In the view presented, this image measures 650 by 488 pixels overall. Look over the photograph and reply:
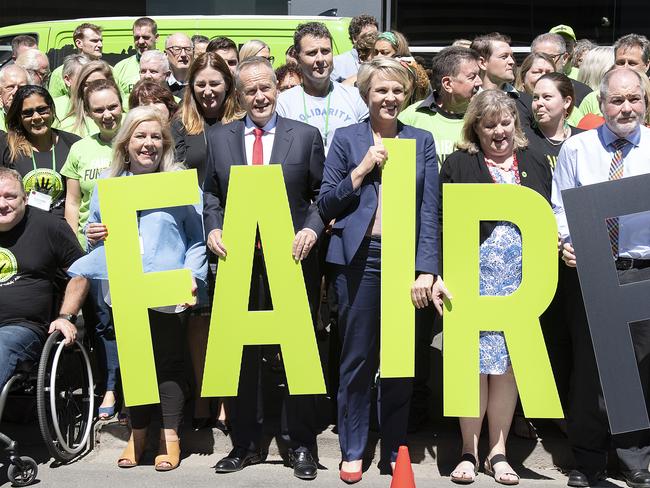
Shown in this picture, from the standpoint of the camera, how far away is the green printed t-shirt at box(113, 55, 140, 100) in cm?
912

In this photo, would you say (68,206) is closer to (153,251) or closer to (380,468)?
(153,251)

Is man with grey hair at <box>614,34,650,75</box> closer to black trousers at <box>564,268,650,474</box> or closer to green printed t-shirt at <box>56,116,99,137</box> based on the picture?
black trousers at <box>564,268,650,474</box>

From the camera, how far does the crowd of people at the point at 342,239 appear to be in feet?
18.0

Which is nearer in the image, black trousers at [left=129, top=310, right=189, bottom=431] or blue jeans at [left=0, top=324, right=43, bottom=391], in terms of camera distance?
blue jeans at [left=0, top=324, right=43, bottom=391]

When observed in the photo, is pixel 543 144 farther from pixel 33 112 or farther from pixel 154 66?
pixel 154 66

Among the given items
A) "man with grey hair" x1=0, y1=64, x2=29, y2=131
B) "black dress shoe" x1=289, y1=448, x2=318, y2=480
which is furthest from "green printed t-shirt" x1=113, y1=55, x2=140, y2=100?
"black dress shoe" x1=289, y1=448, x2=318, y2=480

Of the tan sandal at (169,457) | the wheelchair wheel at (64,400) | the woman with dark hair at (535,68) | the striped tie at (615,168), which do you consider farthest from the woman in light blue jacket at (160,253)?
the woman with dark hair at (535,68)

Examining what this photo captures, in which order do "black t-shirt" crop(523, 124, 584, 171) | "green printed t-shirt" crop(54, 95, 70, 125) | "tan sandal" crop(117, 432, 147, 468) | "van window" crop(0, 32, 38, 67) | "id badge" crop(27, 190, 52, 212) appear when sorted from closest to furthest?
"tan sandal" crop(117, 432, 147, 468) → "black t-shirt" crop(523, 124, 584, 171) → "id badge" crop(27, 190, 52, 212) → "green printed t-shirt" crop(54, 95, 70, 125) → "van window" crop(0, 32, 38, 67)

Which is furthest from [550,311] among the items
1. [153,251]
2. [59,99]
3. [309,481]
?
[59,99]

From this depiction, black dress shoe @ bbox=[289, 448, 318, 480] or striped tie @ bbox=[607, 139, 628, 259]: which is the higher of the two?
striped tie @ bbox=[607, 139, 628, 259]

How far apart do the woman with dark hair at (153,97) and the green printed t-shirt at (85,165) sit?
0.38 metres

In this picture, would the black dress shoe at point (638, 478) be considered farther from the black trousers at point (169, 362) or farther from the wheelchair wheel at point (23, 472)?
the wheelchair wheel at point (23, 472)

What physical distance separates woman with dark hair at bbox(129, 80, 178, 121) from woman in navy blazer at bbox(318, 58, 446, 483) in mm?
1543

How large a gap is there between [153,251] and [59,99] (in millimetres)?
3261
